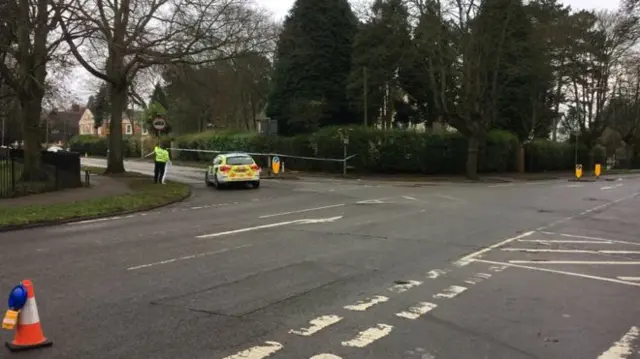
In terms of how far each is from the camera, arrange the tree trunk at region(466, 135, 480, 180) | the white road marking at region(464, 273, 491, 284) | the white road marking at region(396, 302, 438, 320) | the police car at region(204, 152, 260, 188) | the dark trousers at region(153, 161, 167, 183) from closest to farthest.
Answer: the white road marking at region(396, 302, 438, 320) → the white road marking at region(464, 273, 491, 284) → the police car at region(204, 152, 260, 188) → the dark trousers at region(153, 161, 167, 183) → the tree trunk at region(466, 135, 480, 180)

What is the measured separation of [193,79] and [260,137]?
14299mm

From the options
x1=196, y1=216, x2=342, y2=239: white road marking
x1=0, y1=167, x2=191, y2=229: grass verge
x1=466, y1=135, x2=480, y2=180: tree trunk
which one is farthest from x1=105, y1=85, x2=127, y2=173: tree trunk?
x1=466, y1=135, x2=480, y2=180: tree trunk

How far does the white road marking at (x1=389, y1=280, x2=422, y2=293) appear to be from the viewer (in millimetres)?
7602

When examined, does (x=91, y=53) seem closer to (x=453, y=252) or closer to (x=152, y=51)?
(x=152, y=51)

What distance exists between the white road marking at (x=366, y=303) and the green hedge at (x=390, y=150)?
108 ft

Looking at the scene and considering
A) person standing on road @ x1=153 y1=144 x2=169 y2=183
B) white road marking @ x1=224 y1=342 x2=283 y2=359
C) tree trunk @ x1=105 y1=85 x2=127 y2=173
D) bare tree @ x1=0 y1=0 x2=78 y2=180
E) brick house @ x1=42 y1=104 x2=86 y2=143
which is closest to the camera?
white road marking @ x1=224 y1=342 x2=283 y2=359

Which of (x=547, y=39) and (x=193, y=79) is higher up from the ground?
(x=547, y=39)

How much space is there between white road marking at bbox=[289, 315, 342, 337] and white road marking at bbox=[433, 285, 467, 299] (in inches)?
62.4

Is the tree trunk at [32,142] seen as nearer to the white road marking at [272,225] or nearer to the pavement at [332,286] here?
the pavement at [332,286]

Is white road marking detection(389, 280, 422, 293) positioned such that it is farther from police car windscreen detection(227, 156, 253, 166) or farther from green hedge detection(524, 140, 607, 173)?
green hedge detection(524, 140, 607, 173)

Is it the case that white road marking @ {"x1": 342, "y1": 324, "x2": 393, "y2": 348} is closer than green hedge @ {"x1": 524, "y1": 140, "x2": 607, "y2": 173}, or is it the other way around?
white road marking @ {"x1": 342, "y1": 324, "x2": 393, "y2": 348}

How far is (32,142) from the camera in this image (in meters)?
23.1

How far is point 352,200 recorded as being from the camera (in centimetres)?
2069

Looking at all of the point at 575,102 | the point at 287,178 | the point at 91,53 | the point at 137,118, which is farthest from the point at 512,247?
the point at 137,118
